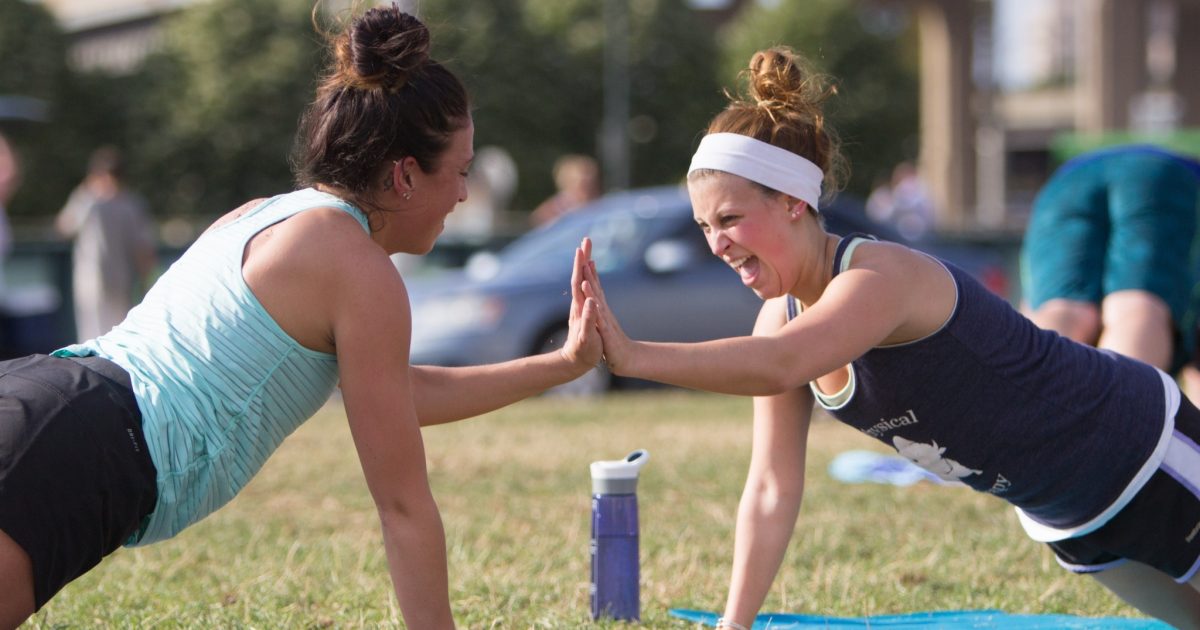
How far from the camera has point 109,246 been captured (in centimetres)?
1317

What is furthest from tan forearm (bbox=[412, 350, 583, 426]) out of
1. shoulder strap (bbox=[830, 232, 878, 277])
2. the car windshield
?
the car windshield

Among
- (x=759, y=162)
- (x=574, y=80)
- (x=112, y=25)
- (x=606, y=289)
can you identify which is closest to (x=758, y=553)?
(x=759, y=162)

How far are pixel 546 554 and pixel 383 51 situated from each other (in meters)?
2.63

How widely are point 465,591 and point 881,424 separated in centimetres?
165

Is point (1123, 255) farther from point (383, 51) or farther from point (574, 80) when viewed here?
point (574, 80)

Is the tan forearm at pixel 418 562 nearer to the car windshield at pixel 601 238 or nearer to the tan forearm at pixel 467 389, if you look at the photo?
the tan forearm at pixel 467 389

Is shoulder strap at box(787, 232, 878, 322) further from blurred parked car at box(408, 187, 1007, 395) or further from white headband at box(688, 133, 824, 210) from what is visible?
blurred parked car at box(408, 187, 1007, 395)

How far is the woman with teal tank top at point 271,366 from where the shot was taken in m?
2.75

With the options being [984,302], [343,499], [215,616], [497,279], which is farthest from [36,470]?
[497,279]

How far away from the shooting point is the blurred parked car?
36.9ft

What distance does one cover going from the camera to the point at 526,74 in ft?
175

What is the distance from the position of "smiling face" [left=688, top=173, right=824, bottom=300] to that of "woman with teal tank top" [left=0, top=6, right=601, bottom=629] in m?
0.39

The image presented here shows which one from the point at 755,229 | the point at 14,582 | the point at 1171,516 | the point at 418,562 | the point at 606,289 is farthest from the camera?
the point at 606,289

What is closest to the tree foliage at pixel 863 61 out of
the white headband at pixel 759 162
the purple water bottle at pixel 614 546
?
the purple water bottle at pixel 614 546
